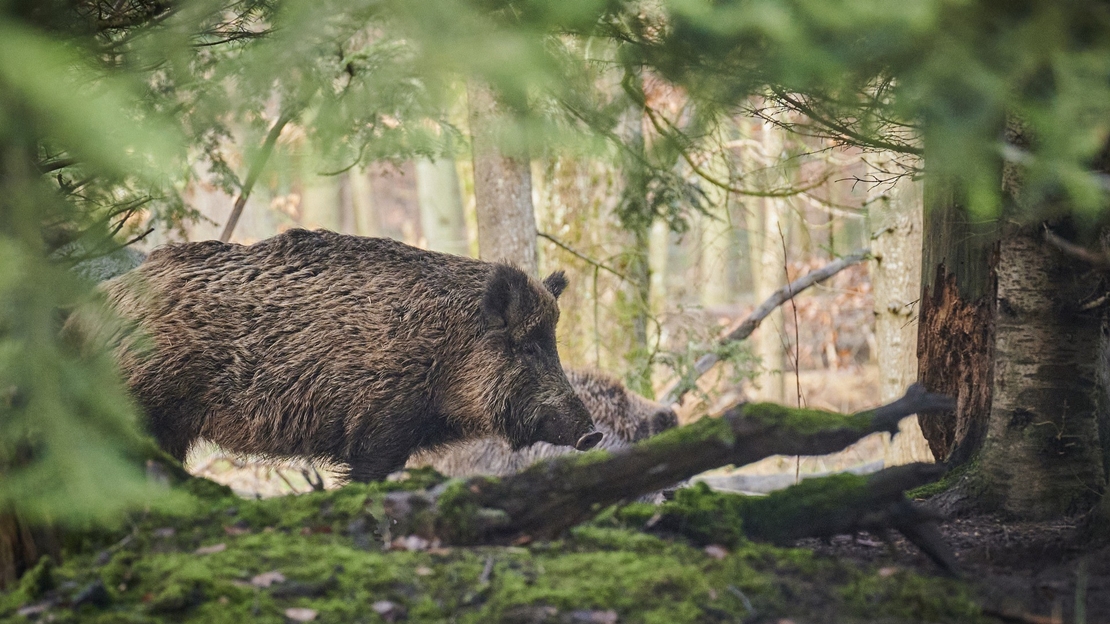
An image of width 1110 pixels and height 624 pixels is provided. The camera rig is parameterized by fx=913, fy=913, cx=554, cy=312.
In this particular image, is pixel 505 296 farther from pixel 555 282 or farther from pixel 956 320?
pixel 956 320

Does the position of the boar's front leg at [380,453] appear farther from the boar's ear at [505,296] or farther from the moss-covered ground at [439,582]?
the moss-covered ground at [439,582]

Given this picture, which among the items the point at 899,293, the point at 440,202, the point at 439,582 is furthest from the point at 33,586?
the point at 440,202

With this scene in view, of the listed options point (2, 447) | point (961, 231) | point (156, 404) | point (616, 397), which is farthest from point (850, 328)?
point (2, 447)

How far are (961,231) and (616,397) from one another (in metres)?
3.16

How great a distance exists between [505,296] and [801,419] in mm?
2493

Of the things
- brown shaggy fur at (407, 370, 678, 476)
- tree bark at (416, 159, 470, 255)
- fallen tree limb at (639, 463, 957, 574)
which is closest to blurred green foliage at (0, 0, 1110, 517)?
fallen tree limb at (639, 463, 957, 574)

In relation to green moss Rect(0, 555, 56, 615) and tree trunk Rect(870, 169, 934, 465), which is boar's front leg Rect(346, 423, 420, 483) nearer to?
green moss Rect(0, 555, 56, 615)

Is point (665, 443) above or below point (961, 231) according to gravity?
below

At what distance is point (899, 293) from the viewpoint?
Result: 866 centimetres

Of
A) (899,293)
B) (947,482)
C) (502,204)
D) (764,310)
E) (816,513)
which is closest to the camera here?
(816,513)

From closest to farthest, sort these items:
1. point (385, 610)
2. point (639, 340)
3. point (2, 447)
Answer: point (385, 610)
point (2, 447)
point (639, 340)

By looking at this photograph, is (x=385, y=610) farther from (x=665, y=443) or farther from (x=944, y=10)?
(x=944, y=10)

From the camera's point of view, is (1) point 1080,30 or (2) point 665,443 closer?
(1) point 1080,30

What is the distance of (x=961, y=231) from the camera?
5539 mm
